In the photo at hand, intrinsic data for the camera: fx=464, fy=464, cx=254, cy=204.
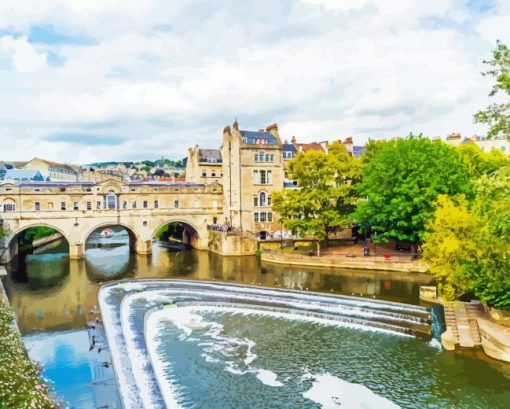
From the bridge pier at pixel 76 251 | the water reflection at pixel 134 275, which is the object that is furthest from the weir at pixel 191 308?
the bridge pier at pixel 76 251

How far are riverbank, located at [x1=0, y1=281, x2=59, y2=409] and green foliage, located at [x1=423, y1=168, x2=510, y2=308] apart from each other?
1667 centimetres

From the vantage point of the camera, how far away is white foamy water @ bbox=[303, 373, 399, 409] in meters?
18.5

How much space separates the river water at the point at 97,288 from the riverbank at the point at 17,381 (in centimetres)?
197

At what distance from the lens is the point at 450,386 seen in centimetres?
2000

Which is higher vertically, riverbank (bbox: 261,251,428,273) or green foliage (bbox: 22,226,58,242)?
green foliage (bbox: 22,226,58,242)

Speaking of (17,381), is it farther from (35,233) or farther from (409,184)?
(35,233)

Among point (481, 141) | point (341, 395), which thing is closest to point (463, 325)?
point (341, 395)

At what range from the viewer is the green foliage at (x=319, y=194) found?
48938 mm

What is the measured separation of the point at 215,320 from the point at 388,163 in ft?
81.1

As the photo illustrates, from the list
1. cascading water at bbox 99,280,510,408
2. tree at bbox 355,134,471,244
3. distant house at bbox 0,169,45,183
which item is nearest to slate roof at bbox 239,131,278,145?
tree at bbox 355,134,471,244

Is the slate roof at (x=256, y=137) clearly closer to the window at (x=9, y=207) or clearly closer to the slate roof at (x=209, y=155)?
the slate roof at (x=209, y=155)

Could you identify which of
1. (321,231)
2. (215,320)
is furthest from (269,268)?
(215,320)

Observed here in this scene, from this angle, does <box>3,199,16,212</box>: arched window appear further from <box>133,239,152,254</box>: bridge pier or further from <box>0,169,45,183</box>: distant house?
<box>0,169,45,183</box>: distant house

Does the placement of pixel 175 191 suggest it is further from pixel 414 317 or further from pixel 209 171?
pixel 414 317
